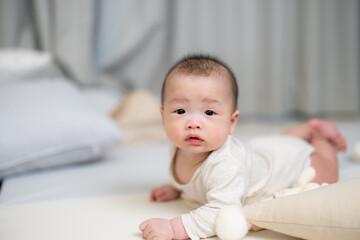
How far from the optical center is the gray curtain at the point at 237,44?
87.4 inches

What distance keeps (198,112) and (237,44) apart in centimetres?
165

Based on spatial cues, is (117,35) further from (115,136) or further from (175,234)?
(175,234)

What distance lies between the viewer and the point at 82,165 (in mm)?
1537

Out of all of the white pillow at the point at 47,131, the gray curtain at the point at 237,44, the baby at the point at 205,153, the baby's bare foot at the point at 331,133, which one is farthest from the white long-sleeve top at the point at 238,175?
the gray curtain at the point at 237,44

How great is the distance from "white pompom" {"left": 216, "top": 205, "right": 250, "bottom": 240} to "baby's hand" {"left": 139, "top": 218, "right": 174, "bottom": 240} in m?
0.11

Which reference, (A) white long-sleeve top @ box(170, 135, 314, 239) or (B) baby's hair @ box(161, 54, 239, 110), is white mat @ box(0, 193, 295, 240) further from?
(B) baby's hair @ box(161, 54, 239, 110)

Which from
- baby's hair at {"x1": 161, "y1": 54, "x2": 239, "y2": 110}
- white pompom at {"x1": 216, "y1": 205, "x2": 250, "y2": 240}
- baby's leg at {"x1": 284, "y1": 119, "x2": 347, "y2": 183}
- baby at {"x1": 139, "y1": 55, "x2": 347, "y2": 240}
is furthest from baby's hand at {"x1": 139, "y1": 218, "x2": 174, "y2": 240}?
baby's leg at {"x1": 284, "y1": 119, "x2": 347, "y2": 183}

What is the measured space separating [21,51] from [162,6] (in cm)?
87

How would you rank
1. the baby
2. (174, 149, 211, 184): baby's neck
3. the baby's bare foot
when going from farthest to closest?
1. the baby's bare foot
2. (174, 149, 211, 184): baby's neck
3. the baby

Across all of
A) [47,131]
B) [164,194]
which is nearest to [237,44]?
[47,131]

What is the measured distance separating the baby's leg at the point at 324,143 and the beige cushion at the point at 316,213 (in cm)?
32

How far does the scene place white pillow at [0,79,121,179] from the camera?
1379 mm

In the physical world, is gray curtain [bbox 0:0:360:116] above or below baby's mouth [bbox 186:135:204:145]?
above

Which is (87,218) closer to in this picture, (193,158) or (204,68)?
(193,158)
